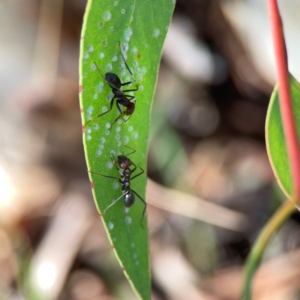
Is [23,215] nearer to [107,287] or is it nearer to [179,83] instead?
[107,287]

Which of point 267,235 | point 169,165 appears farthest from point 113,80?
point 169,165

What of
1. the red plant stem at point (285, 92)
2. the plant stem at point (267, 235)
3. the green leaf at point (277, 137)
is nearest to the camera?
the red plant stem at point (285, 92)

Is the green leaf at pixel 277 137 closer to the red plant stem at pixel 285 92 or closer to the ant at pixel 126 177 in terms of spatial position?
the red plant stem at pixel 285 92

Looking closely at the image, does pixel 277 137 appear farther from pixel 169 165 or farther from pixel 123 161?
pixel 169 165

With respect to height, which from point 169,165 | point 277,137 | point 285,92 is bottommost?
point 169,165

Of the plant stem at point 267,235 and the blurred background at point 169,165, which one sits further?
the blurred background at point 169,165

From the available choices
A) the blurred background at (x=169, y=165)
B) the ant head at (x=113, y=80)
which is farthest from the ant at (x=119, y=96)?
the blurred background at (x=169, y=165)
